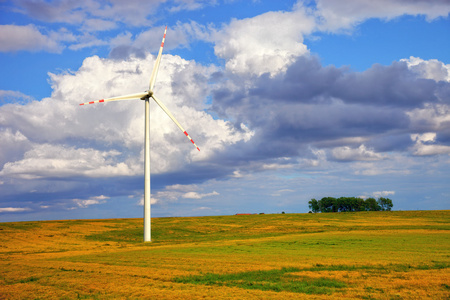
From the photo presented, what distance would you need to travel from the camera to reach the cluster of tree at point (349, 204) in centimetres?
17825

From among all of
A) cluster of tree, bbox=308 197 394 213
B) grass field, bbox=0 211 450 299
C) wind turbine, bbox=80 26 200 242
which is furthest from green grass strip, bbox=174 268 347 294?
cluster of tree, bbox=308 197 394 213

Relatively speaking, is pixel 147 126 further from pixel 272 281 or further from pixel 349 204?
pixel 349 204

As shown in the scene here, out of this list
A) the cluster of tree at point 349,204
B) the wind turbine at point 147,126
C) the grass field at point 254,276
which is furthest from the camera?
the cluster of tree at point 349,204

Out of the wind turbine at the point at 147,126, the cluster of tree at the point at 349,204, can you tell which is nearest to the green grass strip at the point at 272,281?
the wind turbine at the point at 147,126

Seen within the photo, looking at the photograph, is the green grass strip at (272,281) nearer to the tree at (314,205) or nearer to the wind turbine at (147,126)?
the wind turbine at (147,126)

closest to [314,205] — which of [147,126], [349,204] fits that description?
[349,204]

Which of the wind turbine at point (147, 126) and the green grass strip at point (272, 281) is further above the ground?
the wind turbine at point (147, 126)

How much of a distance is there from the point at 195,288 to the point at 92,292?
18.1 feet

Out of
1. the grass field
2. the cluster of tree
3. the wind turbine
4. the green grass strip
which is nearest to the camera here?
the grass field

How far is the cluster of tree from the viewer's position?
17825cm

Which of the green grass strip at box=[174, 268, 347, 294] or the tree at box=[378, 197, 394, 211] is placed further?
Result: the tree at box=[378, 197, 394, 211]

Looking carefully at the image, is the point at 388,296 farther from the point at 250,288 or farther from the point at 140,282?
the point at 140,282

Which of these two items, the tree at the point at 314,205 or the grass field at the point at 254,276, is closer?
the grass field at the point at 254,276

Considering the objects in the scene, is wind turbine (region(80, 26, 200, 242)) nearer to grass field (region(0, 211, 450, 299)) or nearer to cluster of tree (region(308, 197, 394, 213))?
grass field (region(0, 211, 450, 299))
